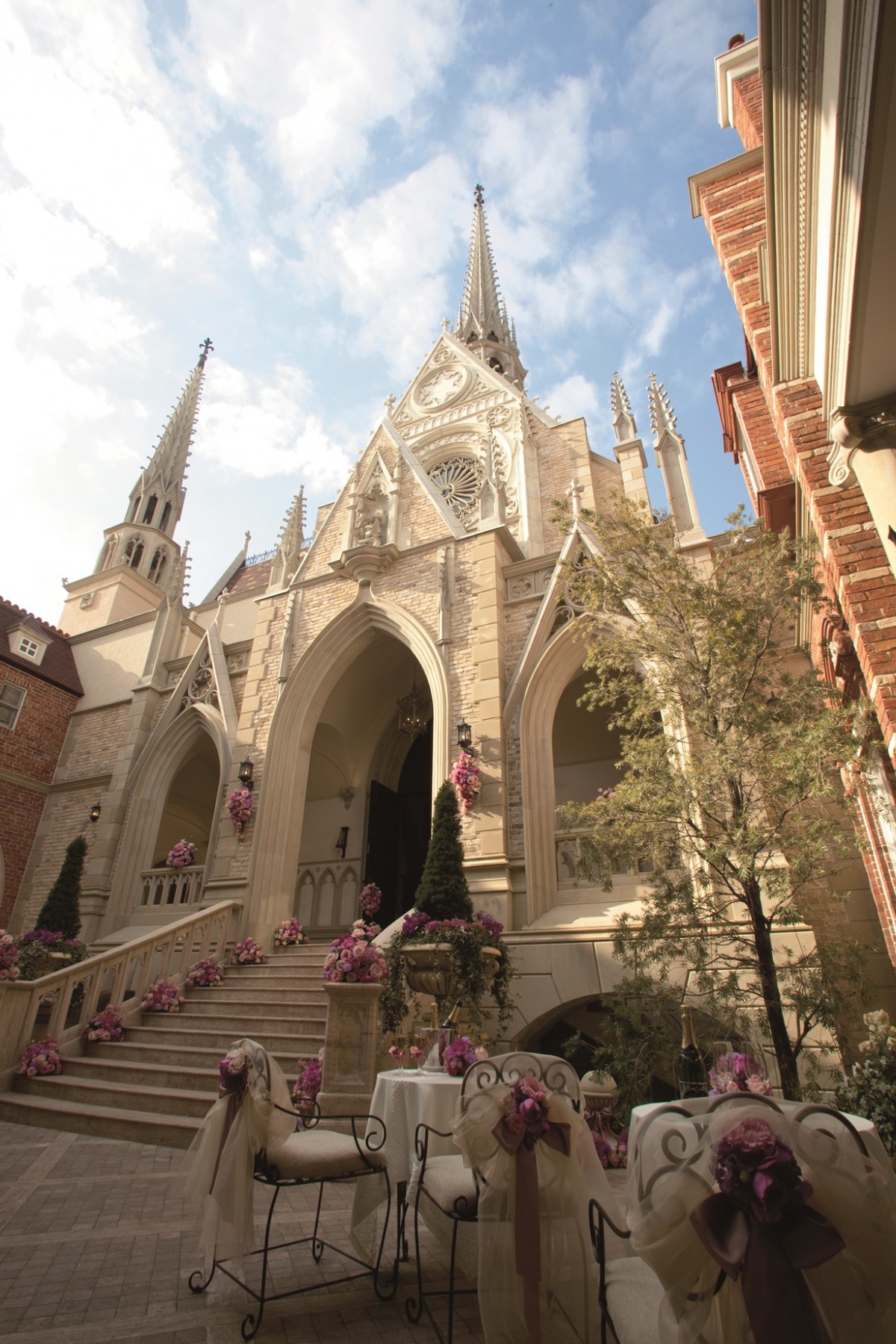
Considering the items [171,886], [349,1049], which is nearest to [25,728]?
[171,886]

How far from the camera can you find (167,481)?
24719 millimetres

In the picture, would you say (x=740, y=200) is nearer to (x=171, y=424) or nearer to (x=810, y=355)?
(x=810, y=355)

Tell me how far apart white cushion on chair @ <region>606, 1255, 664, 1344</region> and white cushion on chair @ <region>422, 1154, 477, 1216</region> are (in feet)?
2.24

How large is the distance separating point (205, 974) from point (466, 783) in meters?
4.37

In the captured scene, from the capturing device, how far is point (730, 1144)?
1.51 m

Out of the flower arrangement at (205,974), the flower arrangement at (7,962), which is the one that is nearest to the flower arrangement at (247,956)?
the flower arrangement at (205,974)

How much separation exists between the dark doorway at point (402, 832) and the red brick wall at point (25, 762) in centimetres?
758

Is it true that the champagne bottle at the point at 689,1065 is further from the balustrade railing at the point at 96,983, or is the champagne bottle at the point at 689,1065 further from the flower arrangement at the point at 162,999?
the balustrade railing at the point at 96,983

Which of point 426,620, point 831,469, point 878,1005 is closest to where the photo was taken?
point 831,469

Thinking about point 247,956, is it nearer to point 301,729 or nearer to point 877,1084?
point 301,729

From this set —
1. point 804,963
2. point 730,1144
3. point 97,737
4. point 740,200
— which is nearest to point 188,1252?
point 730,1144

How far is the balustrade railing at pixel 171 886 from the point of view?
1170 centimetres

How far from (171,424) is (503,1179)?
29541 millimetres

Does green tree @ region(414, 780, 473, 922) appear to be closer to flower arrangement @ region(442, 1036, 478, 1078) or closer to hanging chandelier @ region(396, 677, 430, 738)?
flower arrangement @ region(442, 1036, 478, 1078)
